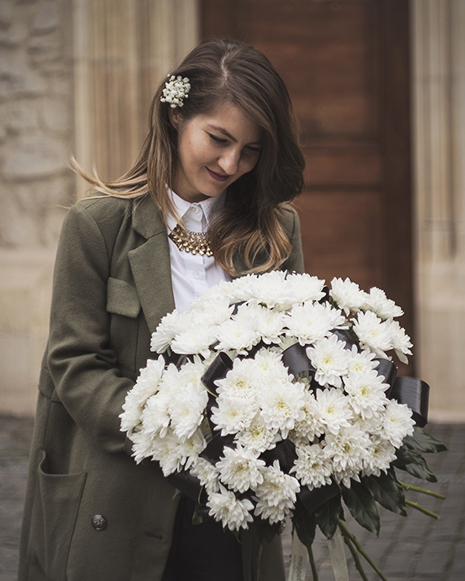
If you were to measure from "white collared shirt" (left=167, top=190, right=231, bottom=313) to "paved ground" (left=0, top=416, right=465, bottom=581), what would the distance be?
5.85 ft

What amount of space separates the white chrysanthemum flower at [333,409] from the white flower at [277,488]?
12 centimetres

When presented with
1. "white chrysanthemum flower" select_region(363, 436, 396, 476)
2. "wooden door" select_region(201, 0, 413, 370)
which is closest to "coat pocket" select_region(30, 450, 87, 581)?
"white chrysanthemum flower" select_region(363, 436, 396, 476)

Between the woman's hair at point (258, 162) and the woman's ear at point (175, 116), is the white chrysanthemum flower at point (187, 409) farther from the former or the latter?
the woman's ear at point (175, 116)

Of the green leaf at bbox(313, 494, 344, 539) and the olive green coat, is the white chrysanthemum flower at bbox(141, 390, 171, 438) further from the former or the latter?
the green leaf at bbox(313, 494, 344, 539)

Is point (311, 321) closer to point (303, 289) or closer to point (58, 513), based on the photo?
point (303, 289)

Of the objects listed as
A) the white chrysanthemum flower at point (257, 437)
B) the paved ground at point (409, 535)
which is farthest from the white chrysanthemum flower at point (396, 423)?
the paved ground at point (409, 535)

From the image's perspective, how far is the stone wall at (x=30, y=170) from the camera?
5.31m

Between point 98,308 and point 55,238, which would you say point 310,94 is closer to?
point 55,238

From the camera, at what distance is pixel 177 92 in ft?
6.05

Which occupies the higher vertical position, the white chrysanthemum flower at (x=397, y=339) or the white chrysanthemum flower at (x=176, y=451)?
the white chrysanthemum flower at (x=397, y=339)

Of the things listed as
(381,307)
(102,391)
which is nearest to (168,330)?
(102,391)

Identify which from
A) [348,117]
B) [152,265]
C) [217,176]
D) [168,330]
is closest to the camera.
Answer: [168,330]

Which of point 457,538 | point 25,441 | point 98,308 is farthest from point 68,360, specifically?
point 25,441

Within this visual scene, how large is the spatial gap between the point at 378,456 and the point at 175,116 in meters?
1.08
